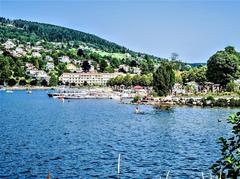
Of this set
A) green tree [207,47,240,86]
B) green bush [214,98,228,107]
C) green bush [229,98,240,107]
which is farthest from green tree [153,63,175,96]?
green bush [229,98,240,107]

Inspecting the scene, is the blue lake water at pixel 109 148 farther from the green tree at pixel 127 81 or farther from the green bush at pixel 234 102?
the green tree at pixel 127 81

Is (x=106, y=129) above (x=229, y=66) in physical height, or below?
below

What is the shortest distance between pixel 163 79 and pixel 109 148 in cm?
6373

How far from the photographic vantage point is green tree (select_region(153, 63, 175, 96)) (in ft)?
331

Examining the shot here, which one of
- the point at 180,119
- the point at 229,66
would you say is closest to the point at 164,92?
the point at 229,66

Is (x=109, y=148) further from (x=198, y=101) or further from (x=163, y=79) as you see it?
(x=163, y=79)

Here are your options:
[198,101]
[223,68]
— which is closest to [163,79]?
[198,101]

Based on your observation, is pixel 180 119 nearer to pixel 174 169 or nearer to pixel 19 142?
pixel 19 142

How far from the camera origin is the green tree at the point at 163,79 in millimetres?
100875

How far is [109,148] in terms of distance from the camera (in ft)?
128

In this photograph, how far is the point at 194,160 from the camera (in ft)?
109

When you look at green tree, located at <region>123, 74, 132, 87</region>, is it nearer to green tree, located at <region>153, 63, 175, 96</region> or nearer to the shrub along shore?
green tree, located at <region>153, 63, 175, 96</region>

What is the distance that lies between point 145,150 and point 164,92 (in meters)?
67.0

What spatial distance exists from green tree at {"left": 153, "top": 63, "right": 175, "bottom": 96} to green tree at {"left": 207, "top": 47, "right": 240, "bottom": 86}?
12.3 m
